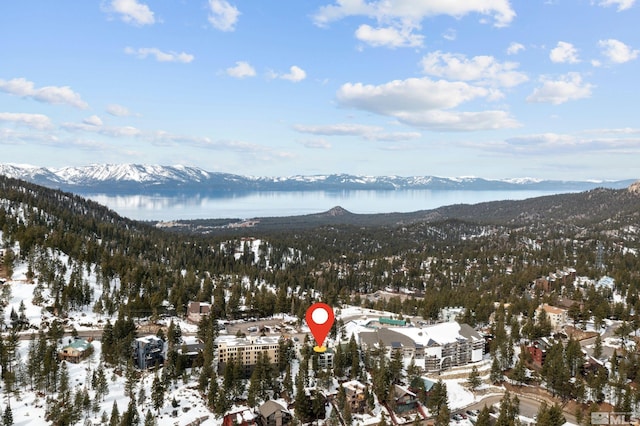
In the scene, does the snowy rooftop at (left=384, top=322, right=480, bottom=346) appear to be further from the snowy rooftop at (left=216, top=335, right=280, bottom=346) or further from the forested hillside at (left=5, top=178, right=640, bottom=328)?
the snowy rooftop at (left=216, top=335, right=280, bottom=346)

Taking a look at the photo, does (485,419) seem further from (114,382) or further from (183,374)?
(114,382)

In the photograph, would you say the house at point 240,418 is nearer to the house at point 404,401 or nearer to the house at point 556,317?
the house at point 404,401

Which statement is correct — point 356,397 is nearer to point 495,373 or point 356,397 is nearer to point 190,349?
point 495,373

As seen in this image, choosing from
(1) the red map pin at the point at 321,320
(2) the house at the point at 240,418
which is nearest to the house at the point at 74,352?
(2) the house at the point at 240,418

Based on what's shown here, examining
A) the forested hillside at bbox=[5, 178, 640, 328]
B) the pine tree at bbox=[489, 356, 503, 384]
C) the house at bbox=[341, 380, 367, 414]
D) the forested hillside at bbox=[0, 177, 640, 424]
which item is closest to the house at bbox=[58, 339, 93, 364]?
the forested hillside at bbox=[0, 177, 640, 424]

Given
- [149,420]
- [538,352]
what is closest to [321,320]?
[149,420]

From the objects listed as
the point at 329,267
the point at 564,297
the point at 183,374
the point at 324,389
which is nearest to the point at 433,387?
the point at 324,389

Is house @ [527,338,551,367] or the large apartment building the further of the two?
house @ [527,338,551,367]
